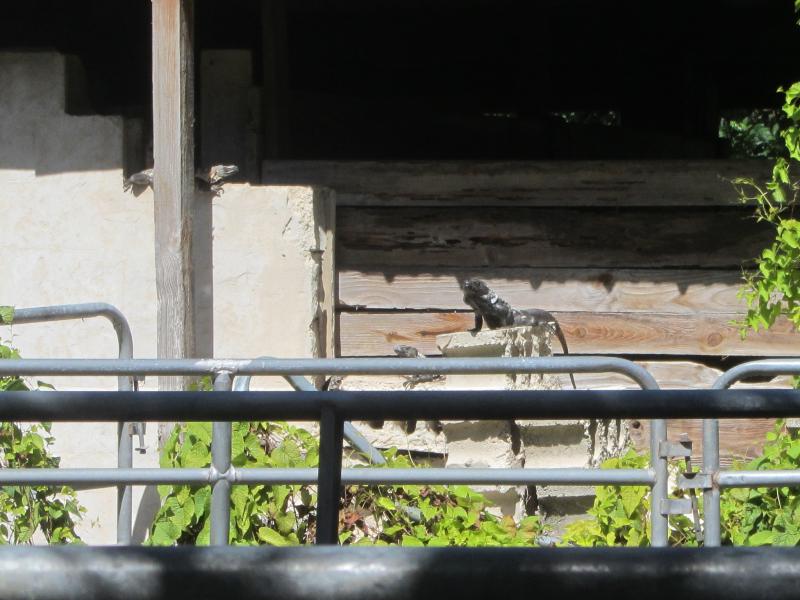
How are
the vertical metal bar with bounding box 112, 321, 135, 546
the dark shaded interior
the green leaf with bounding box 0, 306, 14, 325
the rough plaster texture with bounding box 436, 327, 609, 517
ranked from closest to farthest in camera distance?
the green leaf with bounding box 0, 306, 14, 325 < the vertical metal bar with bounding box 112, 321, 135, 546 < the rough plaster texture with bounding box 436, 327, 609, 517 < the dark shaded interior

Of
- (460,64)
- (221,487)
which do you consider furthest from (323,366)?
(460,64)

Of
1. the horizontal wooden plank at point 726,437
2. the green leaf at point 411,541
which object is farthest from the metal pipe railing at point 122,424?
the horizontal wooden plank at point 726,437

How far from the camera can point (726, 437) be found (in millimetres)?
5863

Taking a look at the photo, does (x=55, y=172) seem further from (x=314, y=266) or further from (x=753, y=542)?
(x=753, y=542)

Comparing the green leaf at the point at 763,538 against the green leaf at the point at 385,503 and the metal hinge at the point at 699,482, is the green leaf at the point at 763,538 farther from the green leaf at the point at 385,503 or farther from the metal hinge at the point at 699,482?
the green leaf at the point at 385,503

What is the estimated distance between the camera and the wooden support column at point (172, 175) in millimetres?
4824

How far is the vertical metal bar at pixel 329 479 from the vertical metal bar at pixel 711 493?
2.24 metres

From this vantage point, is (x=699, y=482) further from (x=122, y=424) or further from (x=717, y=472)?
(x=122, y=424)

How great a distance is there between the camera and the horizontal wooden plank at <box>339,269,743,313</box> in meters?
5.80

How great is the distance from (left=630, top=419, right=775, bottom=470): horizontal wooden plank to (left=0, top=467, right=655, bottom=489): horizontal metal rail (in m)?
2.34

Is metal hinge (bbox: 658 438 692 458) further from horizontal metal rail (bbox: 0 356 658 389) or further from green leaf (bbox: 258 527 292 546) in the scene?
green leaf (bbox: 258 527 292 546)

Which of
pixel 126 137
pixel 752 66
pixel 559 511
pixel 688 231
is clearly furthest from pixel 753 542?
pixel 752 66

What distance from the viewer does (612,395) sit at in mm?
1445

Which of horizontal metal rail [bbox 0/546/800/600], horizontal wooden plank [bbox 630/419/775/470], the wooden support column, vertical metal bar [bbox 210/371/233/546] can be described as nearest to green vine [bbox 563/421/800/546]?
vertical metal bar [bbox 210/371/233/546]
